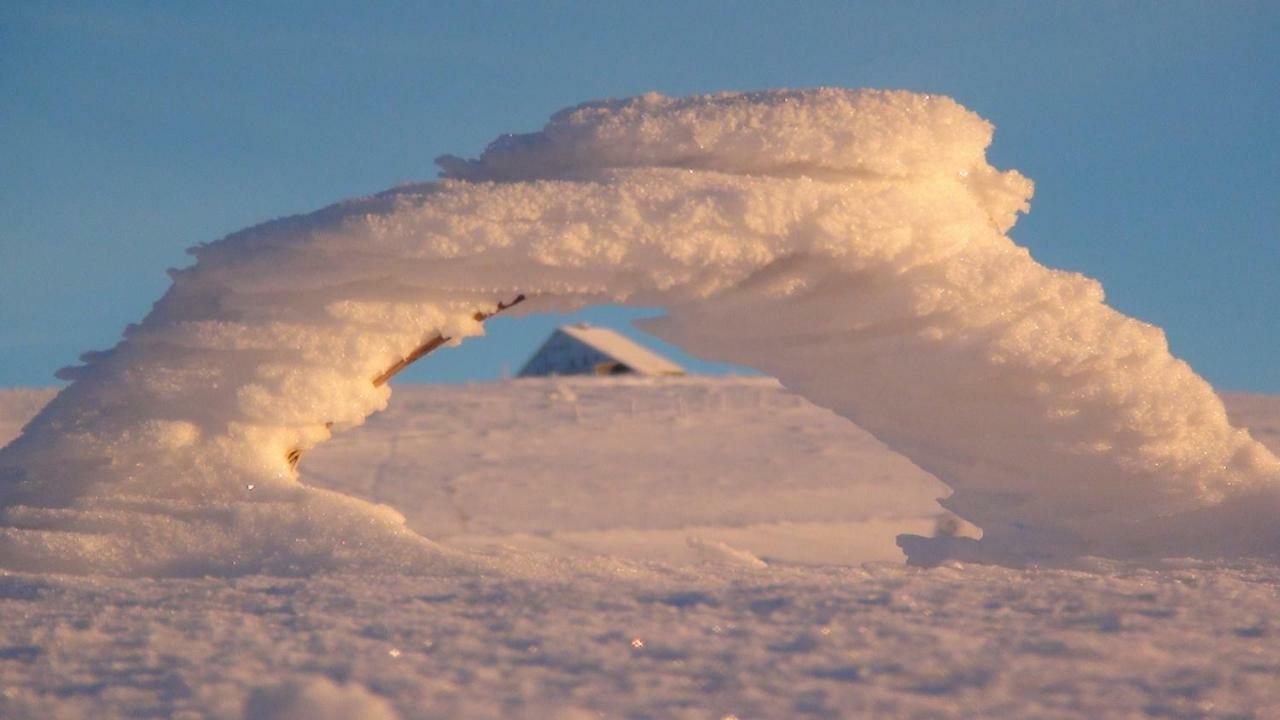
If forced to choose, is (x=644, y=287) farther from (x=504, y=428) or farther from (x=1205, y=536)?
(x=504, y=428)

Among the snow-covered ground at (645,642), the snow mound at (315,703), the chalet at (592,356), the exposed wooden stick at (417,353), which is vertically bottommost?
the snow mound at (315,703)

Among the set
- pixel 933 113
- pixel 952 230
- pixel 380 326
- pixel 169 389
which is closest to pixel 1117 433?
pixel 952 230

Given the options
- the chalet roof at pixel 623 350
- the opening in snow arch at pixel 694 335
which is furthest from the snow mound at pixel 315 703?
the chalet roof at pixel 623 350

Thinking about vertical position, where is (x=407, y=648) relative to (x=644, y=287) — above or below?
below

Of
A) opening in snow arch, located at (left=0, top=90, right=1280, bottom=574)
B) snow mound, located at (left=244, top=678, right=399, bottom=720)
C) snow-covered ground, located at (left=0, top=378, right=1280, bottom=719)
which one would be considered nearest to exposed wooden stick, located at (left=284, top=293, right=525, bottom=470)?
opening in snow arch, located at (left=0, top=90, right=1280, bottom=574)

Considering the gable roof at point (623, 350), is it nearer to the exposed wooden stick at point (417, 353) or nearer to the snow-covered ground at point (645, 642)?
the exposed wooden stick at point (417, 353)

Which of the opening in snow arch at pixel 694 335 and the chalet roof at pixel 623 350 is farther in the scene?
the chalet roof at pixel 623 350

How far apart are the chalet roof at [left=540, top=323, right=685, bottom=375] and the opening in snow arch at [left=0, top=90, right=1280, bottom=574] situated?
1878 centimetres

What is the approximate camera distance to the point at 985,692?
2346mm

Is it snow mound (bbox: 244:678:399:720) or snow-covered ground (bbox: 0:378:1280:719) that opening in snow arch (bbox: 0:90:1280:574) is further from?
snow mound (bbox: 244:678:399:720)

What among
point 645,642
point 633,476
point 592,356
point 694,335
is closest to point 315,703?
point 645,642

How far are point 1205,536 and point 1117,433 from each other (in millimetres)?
553

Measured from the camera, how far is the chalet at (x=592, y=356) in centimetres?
2434

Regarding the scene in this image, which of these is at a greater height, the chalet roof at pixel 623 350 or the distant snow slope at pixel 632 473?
the chalet roof at pixel 623 350
